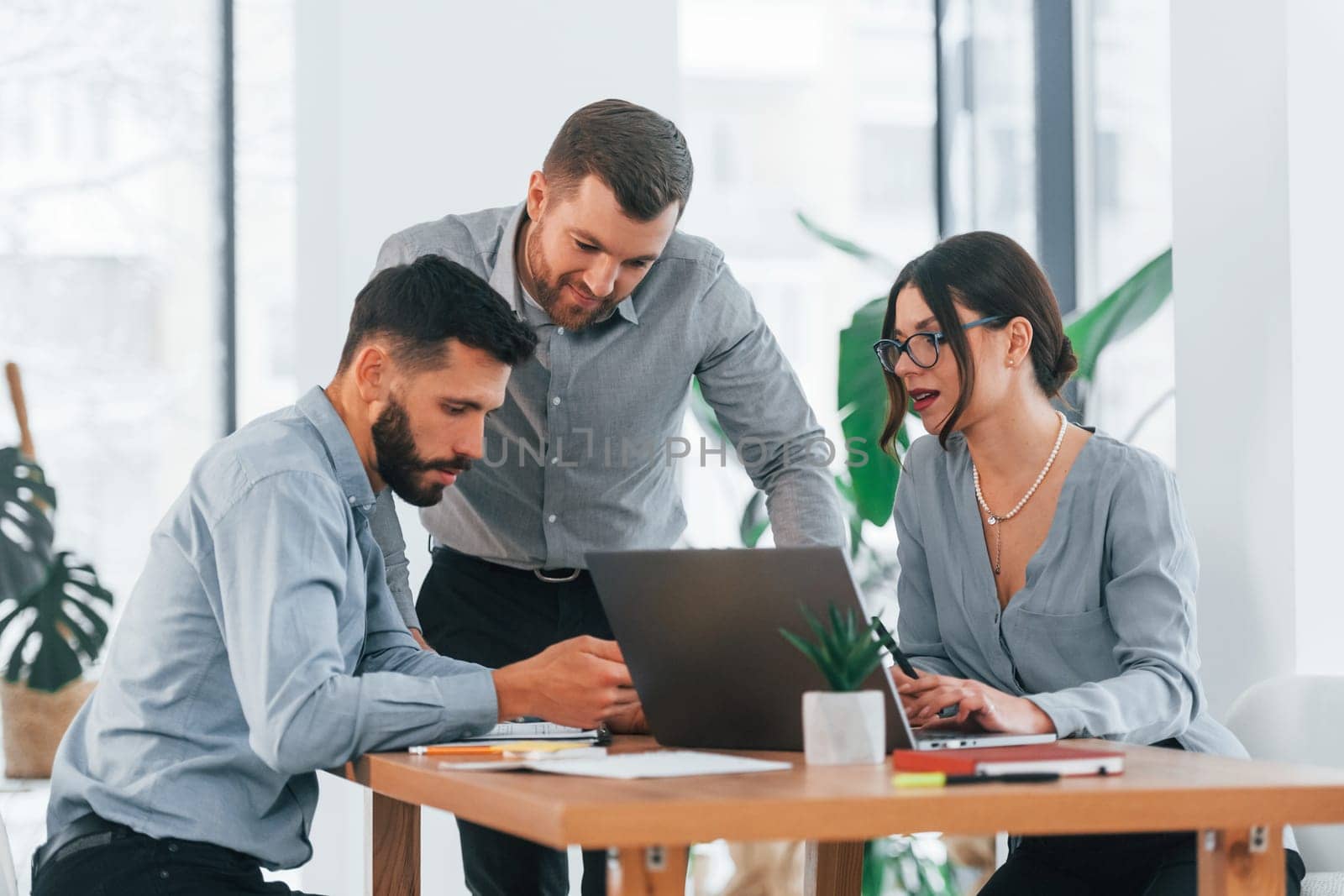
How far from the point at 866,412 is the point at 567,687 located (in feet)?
5.82

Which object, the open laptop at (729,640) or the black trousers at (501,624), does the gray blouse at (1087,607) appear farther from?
the black trousers at (501,624)

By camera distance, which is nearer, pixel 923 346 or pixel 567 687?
pixel 567 687

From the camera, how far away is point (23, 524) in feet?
11.4

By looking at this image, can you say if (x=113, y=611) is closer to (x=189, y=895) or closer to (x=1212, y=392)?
(x=189, y=895)

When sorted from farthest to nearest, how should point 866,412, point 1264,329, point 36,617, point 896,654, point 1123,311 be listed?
1. point 36,617
2. point 866,412
3. point 1123,311
4. point 1264,329
5. point 896,654

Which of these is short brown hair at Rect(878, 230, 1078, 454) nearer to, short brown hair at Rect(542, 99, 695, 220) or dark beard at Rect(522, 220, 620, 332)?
short brown hair at Rect(542, 99, 695, 220)

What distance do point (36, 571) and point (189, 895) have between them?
→ 2.22m

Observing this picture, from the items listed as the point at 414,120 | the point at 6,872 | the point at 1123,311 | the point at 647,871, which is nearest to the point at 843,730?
the point at 647,871

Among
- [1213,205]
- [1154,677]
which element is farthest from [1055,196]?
[1154,677]

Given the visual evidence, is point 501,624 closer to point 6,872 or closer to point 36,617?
point 6,872

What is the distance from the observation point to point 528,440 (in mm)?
2402

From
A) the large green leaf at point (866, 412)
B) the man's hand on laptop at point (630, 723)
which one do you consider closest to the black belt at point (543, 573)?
the man's hand on laptop at point (630, 723)

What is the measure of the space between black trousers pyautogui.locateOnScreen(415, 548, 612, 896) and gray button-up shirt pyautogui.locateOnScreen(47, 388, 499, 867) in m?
0.67

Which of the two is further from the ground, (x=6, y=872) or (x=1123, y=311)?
(x=1123, y=311)
